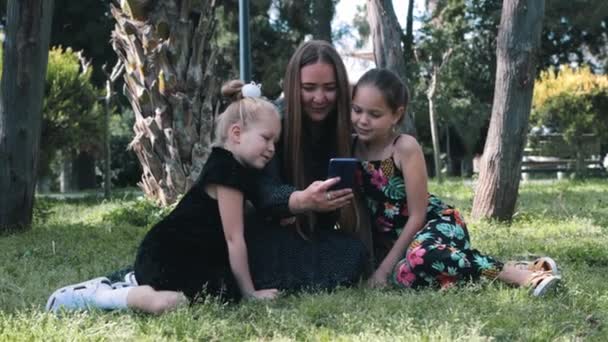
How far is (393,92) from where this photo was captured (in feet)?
12.1

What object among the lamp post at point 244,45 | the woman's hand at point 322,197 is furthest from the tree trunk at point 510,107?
the woman's hand at point 322,197

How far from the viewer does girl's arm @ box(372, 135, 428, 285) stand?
3.70 metres

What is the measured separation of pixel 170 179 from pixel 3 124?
6.20ft

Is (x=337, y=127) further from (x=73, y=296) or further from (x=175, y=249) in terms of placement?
(x=73, y=296)

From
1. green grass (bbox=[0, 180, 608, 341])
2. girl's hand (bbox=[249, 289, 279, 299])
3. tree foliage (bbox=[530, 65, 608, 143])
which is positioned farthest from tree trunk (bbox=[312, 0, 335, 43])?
girl's hand (bbox=[249, 289, 279, 299])

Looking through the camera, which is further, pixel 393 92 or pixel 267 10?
pixel 267 10

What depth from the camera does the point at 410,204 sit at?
12.3ft

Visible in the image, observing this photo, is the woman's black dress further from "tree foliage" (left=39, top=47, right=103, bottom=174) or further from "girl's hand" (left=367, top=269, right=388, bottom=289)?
"tree foliage" (left=39, top=47, right=103, bottom=174)

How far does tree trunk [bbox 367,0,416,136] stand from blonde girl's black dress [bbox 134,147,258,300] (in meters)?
5.45

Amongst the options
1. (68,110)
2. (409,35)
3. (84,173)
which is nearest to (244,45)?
(68,110)

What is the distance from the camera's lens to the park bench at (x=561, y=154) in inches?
659

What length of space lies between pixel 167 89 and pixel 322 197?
4.85m

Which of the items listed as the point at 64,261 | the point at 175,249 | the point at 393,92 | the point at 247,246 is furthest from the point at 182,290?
the point at 64,261

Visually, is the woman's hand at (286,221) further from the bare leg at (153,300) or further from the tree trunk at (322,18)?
the tree trunk at (322,18)
